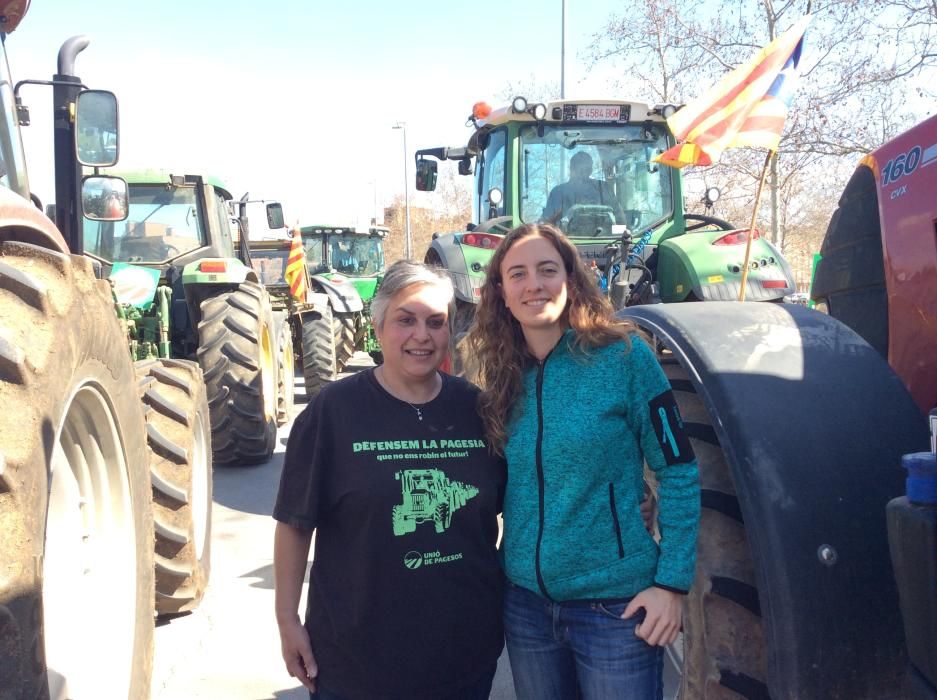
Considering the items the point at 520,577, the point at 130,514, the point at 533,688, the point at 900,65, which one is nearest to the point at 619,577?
the point at 520,577

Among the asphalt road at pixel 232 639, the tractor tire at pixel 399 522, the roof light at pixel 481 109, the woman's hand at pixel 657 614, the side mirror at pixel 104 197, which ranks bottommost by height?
the asphalt road at pixel 232 639

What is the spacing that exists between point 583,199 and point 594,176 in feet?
0.66

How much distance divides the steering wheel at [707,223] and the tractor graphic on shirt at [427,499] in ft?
14.5

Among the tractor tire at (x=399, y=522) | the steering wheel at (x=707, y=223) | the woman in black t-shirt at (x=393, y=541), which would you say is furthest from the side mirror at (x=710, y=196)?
Answer: the tractor tire at (x=399, y=522)

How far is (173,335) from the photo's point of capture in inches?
Answer: 280

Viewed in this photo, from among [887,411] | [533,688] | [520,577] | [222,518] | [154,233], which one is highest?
[154,233]

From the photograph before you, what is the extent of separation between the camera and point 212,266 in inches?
257

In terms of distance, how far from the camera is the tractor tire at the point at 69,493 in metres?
1.55

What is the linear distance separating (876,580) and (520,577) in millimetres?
734

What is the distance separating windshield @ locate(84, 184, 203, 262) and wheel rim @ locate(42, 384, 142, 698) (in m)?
5.02

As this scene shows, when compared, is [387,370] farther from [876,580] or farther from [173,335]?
[173,335]

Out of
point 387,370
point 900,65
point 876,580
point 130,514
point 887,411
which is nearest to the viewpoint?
point 876,580

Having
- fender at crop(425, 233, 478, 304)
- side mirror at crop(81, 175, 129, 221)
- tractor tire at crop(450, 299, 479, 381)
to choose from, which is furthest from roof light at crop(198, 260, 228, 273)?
side mirror at crop(81, 175, 129, 221)

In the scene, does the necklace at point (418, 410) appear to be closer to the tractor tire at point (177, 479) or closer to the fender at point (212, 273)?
the tractor tire at point (177, 479)
